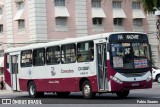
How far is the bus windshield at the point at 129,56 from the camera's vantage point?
78.1 ft

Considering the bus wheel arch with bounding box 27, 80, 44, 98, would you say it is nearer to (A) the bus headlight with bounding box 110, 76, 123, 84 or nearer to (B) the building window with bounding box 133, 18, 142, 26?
(A) the bus headlight with bounding box 110, 76, 123, 84

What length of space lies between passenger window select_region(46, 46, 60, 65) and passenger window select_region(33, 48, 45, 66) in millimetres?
543

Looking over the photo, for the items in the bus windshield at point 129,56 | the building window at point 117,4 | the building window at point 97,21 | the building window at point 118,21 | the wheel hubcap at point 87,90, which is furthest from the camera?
the building window at point 118,21

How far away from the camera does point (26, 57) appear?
30.7 meters

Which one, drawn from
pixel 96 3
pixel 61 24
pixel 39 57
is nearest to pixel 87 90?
pixel 39 57

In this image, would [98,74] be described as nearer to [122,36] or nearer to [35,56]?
[122,36]

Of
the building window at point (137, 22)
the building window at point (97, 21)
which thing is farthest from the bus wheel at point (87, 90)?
the building window at point (137, 22)

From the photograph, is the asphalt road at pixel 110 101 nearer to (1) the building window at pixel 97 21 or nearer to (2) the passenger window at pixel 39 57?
(2) the passenger window at pixel 39 57

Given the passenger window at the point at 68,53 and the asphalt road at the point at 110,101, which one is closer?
the asphalt road at the point at 110,101

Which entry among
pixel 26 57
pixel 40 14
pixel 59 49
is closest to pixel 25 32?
pixel 40 14

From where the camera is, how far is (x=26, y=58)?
101 ft

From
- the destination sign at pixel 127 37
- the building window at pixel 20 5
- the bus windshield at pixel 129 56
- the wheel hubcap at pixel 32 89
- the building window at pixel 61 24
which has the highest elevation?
the building window at pixel 20 5

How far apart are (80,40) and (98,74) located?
86.4 inches

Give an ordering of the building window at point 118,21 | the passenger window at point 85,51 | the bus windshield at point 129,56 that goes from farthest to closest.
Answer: the building window at point 118,21, the passenger window at point 85,51, the bus windshield at point 129,56
